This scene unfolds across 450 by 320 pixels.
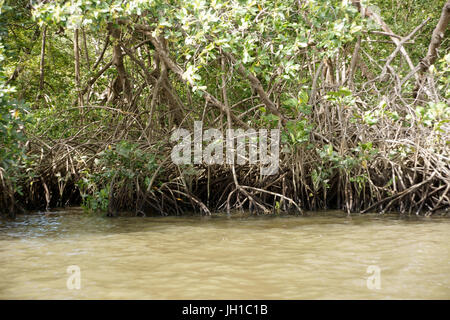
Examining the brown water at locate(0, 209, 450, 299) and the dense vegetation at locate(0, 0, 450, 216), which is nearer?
the brown water at locate(0, 209, 450, 299)

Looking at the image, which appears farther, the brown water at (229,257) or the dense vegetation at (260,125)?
the dense vegetation at (260,125)

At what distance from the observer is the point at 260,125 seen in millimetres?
5543

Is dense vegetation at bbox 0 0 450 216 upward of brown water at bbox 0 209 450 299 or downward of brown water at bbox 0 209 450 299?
upward

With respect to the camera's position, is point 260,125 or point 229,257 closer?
point 229,257

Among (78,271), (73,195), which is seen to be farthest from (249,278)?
(73,195)

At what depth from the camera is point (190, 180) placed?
5.45 meters

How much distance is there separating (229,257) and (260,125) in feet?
7.88

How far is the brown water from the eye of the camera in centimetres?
263

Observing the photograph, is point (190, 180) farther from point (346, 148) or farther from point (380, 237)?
point (380, 237)

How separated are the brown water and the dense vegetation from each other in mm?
461

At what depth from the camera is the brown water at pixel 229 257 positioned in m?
2.63

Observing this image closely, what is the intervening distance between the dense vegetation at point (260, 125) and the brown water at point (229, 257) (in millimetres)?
461
